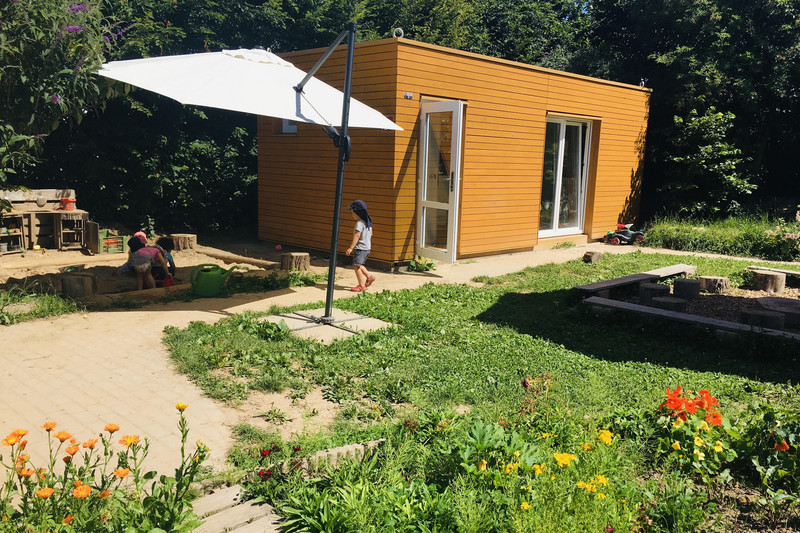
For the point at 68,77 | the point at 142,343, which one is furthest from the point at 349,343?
the point at 68,77

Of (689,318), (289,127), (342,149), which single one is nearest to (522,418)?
(689,318)

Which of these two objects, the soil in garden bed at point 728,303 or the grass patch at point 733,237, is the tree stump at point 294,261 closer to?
the soil in garden bed at point 728,303

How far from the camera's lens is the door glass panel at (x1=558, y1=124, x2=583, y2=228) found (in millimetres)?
13706

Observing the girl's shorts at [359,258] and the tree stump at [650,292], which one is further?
the girl's shorts at [359,258]

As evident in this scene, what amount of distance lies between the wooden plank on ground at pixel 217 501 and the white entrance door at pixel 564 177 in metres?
10.6

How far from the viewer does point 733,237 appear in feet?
42.6

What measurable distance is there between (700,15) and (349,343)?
1488 centimetres

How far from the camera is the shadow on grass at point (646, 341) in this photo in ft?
19.1

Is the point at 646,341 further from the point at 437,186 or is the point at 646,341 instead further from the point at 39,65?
the point at 39,65

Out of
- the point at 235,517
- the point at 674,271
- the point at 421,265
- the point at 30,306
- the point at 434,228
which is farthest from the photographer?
the point at 434,228

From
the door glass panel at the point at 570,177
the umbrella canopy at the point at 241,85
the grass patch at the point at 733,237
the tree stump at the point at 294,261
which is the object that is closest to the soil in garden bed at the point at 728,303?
the grass patch at the point at 733,237

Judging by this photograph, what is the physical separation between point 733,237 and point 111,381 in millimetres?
11908

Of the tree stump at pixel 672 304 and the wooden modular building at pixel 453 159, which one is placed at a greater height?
the wooden modular building at pixel 453 159

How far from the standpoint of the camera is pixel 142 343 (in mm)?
6109
